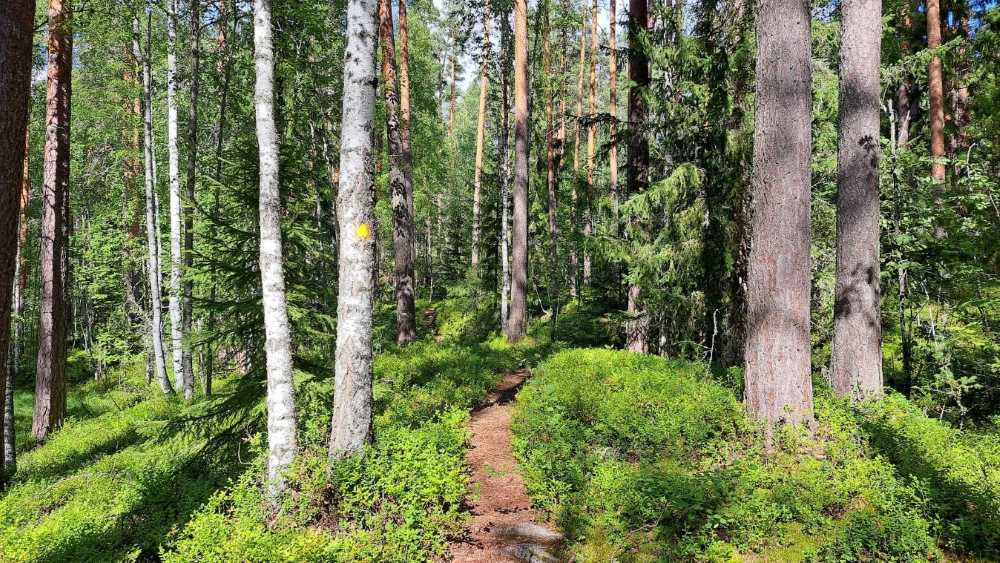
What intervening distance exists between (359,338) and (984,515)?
580 centimetres

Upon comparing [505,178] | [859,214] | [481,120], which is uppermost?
[481,120]

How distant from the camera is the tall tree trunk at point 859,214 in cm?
652

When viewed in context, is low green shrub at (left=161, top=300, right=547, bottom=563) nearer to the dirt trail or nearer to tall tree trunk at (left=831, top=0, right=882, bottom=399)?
the dirt trail

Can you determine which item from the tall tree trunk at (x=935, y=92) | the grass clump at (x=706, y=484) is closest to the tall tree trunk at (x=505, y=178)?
the grass clump at (x=706, y=484)

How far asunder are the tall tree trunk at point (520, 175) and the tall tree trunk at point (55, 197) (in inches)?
409

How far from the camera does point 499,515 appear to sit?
16.0ft

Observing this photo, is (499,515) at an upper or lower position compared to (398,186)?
lower

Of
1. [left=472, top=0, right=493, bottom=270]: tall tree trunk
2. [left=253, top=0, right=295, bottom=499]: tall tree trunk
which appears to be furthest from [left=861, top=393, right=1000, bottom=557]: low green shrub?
[left=472, top=0, right=493, bottom=270]: tall tree trunk

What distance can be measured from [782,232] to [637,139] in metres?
5.27

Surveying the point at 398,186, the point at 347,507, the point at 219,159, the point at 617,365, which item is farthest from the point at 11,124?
the point at 398,186

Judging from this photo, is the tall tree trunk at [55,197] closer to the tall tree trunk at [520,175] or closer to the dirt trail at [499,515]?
the dirt trail at [499,515]

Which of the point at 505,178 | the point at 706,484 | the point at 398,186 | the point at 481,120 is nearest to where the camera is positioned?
the point at 706,484

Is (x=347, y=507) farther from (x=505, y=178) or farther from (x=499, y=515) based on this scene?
(x=505, y=178)

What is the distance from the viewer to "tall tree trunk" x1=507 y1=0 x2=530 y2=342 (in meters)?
14.5
